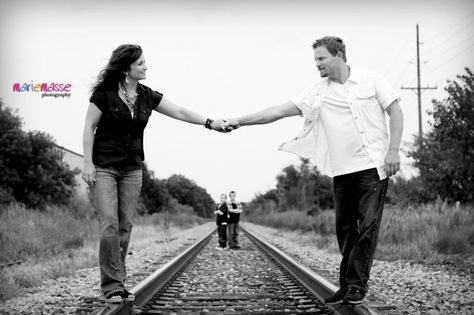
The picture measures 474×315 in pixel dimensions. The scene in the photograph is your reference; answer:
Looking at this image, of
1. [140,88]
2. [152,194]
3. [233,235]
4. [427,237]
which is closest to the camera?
[140,88]

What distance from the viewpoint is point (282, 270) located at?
8.04 m

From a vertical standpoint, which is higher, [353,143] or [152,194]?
[152,194]

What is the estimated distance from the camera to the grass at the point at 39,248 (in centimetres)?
698

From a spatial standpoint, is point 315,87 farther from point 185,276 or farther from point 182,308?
point 185,276

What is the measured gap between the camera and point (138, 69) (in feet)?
13.9

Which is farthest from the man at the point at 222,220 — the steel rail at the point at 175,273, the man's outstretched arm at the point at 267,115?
the man's outstretched arm at the point at 267,115

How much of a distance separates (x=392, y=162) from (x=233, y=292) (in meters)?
2.70

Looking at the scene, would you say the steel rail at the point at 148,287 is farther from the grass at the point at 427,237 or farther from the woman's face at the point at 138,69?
the grass at the point at 427,237

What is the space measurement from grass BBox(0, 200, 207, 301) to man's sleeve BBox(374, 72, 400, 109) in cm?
374

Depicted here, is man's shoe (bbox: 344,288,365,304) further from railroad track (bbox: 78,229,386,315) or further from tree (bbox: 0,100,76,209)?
tree (bbox: 0,100,76,209)

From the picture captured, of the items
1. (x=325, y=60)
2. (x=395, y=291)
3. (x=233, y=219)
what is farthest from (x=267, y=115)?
(x=233, y=219)

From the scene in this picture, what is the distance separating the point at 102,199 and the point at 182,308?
1.36 meters

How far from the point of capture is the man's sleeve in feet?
13.4

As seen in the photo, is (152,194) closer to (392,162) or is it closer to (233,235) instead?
(233,235)
